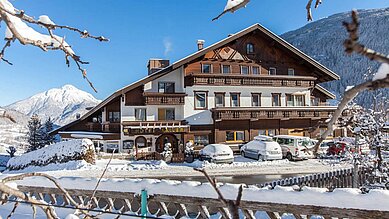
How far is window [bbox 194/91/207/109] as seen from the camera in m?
26.2

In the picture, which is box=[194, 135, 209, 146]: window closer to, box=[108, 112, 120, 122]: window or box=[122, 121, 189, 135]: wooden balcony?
box=[122, 121, 189, 135]: wooden balcony

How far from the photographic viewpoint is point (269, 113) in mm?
26609

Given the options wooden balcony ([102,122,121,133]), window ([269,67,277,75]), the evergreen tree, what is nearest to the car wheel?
window ([269,67,277,75])

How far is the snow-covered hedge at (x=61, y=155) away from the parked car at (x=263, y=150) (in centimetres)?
1124

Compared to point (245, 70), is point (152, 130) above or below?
below

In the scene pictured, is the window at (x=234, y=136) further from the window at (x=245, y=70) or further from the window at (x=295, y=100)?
the window at (x=295, y=100)

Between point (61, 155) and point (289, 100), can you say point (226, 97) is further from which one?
point (61, 155)

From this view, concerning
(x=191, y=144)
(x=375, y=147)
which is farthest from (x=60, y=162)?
(x=375, y=147)

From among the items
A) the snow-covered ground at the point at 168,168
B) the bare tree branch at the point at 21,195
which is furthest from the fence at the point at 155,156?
the bare tree branch at the point at 21,195

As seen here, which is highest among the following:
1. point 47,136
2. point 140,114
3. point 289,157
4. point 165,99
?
point 165,99

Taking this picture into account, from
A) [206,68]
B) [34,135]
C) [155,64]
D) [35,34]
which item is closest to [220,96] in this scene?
[206,68]

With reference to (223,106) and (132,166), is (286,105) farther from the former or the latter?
(132,166)

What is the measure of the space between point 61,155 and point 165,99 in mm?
8666

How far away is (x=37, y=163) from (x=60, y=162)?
2147 mm
